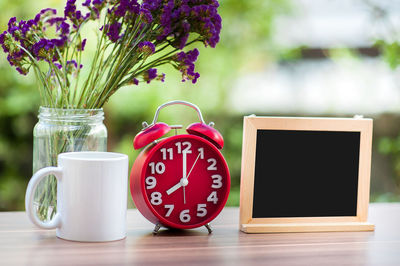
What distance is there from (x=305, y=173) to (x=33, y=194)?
577mm

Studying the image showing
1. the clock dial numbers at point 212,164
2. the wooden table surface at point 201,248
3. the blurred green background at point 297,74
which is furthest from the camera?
the blurred green background at point 297,74

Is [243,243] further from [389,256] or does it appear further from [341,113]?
[341,113]

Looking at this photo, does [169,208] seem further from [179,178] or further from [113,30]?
[113,30]

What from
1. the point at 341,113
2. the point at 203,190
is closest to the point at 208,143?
the point at 203,190

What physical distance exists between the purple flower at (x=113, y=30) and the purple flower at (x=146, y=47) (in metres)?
0.08

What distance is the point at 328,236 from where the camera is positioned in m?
1.20

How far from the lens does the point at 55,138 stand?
1.18 meters

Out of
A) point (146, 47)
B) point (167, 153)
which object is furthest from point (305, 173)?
point (146, 47)

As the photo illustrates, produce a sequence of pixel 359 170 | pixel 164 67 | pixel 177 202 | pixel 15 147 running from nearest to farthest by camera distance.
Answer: pixel 177 202 → pixel 359 170 → pixel 15 147 → pixel 164 67

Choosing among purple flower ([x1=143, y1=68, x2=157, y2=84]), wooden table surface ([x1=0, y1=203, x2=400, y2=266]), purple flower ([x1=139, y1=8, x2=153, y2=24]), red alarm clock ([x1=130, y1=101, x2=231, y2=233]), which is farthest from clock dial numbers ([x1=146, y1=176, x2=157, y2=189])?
purple flower ([x1=139, y1=8, x2=153, y2=24])

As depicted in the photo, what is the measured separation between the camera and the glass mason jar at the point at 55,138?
117 cm

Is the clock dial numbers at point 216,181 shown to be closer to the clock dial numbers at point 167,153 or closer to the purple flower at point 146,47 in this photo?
the clock dial numbers at point 167,153

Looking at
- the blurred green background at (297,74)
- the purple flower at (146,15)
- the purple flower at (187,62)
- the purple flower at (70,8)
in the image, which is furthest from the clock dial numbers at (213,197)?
the blurred green background at (297,74)

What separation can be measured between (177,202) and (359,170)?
0.43m
